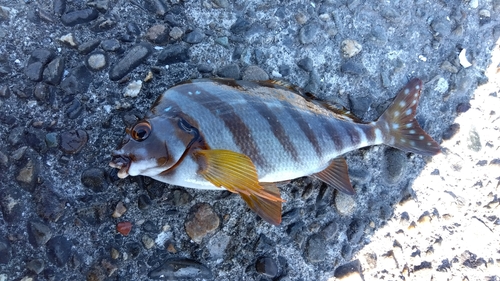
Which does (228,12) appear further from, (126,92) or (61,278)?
(61,278)

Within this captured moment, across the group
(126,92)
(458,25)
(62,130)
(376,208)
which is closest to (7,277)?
(62,130)

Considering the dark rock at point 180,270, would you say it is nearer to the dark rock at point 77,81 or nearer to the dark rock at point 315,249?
the dark rock at point 315,249

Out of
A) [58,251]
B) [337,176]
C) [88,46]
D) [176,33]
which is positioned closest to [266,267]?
[337,176]

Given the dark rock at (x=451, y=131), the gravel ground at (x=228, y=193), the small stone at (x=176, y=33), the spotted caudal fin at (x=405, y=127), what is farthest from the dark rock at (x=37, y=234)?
the dark rock at (x=451, y=131)

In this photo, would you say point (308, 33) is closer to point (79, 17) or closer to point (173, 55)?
point (173, 55)

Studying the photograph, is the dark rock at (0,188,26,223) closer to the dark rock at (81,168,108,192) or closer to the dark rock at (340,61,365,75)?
the dark rock at (81,168,108,192)

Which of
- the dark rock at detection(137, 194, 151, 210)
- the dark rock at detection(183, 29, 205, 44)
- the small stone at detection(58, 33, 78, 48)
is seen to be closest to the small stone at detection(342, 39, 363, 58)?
the dark rock at detection(183, 29, 205, 44)
